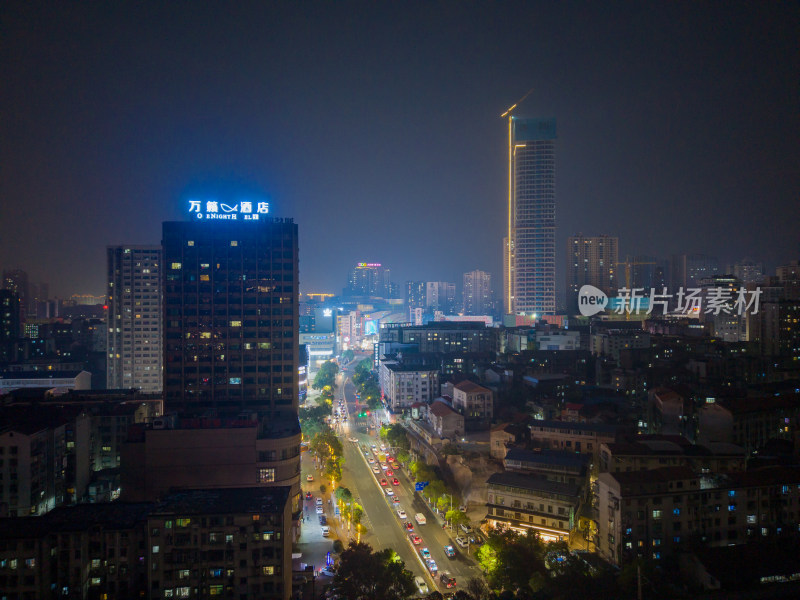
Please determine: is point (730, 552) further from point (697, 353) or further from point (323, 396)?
point (323, 396)

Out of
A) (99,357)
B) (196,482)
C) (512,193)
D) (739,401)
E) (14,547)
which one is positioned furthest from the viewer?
(512,193)

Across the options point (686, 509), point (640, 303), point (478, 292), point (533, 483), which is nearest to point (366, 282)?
point (478, 292)

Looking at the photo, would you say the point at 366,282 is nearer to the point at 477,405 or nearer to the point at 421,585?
the point at 477,405

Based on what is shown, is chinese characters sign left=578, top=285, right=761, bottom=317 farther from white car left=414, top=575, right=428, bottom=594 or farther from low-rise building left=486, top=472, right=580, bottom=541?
white car left=414, top=575, right=428, bottom=594

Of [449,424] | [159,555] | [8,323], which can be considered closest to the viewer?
[159,555]

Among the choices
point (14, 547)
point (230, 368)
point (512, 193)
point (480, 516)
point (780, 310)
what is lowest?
point (480, 516)

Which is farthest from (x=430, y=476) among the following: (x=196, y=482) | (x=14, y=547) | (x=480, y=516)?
(x=14, y=547)

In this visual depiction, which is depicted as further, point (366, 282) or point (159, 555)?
point (366, 282)
